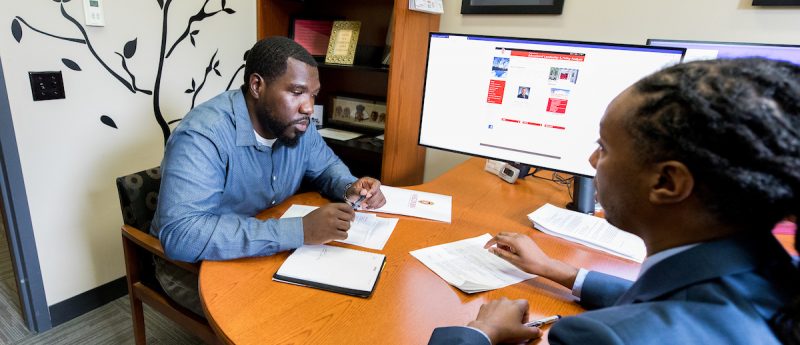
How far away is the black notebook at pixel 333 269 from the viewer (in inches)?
34.6

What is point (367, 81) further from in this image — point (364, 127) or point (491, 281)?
point (491, 281)

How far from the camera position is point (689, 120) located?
1.64 ft

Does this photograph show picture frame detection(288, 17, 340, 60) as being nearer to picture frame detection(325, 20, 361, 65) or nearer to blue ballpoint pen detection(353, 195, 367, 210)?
picture frame detection(325, 20, 361, 65)

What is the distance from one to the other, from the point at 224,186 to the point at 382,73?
3.90ft

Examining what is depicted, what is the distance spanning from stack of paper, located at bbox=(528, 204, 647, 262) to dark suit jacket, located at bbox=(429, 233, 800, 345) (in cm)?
57

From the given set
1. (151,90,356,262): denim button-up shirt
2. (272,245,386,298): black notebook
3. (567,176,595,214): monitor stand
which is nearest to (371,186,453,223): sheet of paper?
(151,90,356,262): denim button-up shirt

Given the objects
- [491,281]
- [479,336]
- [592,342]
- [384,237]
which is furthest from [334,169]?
[592,342]

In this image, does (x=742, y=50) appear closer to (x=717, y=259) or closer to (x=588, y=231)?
(x=588, y=231)

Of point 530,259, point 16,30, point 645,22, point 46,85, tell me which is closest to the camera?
point 530,259

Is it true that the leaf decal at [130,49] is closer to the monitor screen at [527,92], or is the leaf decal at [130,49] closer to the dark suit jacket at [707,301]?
the monitor screen at [527,92]

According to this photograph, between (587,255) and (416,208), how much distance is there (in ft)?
1.61

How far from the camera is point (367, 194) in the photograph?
1297 millimetres

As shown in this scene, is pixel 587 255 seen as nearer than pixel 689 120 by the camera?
No

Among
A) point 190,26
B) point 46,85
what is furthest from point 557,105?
point 46,85
